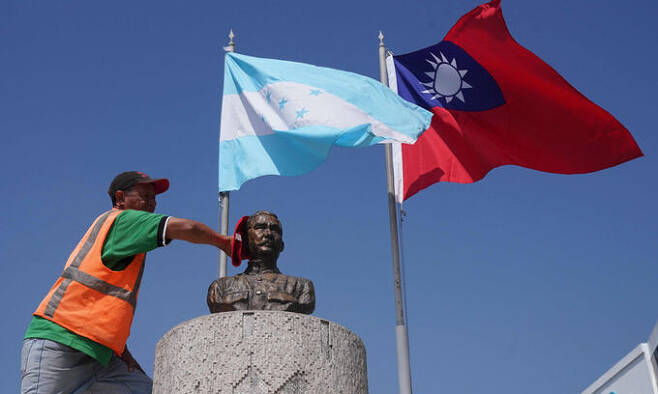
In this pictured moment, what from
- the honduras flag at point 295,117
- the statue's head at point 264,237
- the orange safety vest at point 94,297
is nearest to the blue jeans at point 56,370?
the orange safety vest at point 94,297

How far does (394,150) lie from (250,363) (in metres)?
5.88

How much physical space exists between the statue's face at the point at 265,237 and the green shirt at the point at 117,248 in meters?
1.94

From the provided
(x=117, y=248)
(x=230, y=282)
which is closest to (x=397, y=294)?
(x=230, y=282)

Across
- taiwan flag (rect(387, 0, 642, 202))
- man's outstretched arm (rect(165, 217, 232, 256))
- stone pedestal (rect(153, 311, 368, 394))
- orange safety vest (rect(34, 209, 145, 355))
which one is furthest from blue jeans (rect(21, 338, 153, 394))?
taiwan flag (rect(387, 0, 642, 202))

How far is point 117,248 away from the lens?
5020mm

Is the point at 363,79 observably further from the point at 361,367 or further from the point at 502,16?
the point at 361,367

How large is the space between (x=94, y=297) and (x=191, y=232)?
727 mm

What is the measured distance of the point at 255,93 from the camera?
10180 mm

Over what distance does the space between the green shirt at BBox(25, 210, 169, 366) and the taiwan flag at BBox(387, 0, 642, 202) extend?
5815mm

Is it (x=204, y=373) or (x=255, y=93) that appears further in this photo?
(x=255, y=93)

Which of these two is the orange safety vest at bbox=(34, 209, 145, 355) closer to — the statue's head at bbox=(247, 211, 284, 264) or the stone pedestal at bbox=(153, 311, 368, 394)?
the stone pedestal at bbox=(153, 311, 368, 394)

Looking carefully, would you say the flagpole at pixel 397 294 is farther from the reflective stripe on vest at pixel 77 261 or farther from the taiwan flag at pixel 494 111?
the reflective stripe on vest at pixel 77 261

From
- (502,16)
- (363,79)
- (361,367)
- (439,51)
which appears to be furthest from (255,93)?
(361,367)

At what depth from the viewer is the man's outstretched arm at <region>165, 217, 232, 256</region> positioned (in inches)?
196
